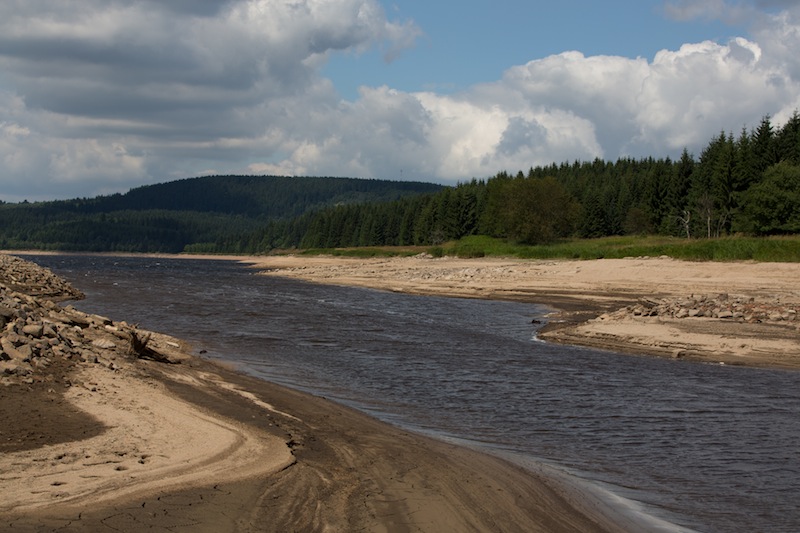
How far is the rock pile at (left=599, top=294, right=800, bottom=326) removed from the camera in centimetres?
2680

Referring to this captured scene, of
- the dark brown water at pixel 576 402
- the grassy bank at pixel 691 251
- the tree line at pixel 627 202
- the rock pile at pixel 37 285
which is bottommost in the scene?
the dark brown water at pixel 576 402

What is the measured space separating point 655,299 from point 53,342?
30.9 m

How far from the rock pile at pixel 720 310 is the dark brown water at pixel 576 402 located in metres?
5.01

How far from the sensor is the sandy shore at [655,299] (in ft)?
76.4

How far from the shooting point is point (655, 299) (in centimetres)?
3812

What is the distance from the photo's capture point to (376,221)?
6403 inches

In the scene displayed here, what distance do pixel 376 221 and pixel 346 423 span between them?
492 feet

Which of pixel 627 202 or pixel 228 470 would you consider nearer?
pixel 228 470

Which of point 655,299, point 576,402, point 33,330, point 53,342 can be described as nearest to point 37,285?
point 33,330

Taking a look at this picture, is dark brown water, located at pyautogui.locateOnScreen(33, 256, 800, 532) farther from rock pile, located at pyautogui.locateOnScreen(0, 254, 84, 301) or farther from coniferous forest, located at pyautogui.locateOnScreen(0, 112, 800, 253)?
coniferous forest, located at pyautogui.locateOnScreen(0, 112, 800, 253)

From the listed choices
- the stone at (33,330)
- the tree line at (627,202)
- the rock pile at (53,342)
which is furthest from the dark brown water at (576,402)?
Answer: the tree line at (627,202)

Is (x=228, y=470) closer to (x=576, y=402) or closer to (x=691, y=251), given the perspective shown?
(x=576, y=402)

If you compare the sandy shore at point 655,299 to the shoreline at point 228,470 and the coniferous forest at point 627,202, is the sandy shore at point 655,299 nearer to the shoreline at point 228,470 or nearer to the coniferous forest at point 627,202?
the shoreline at point 228,470

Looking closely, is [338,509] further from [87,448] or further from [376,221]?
[376,221]
